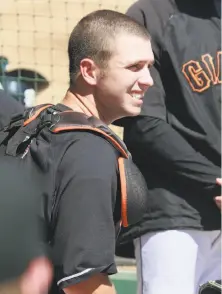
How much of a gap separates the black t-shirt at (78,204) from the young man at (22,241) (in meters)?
0.02

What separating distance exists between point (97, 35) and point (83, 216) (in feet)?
1.58

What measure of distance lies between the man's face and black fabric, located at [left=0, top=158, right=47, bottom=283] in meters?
0.30

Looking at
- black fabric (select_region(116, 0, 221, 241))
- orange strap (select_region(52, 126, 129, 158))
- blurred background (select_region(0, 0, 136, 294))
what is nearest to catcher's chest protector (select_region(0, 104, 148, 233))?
orange strap (select_region(52, 126, 129, 158))

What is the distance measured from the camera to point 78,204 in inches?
56.0

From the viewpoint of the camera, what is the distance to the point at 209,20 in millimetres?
2469

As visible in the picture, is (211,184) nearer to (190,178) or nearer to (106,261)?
(190,178)

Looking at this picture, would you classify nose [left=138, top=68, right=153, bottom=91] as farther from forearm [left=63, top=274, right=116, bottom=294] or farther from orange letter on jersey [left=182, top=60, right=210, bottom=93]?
orange letter on jersey [left=182, top=60, right=210, bottom=93]

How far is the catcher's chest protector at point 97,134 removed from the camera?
1497mm

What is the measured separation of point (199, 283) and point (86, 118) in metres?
1.05

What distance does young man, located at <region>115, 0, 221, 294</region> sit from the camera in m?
2.33

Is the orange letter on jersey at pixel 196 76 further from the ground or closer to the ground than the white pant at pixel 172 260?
further from the ground

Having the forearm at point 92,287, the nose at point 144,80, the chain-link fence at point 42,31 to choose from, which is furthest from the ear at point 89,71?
the chain-link fence at point 42,31

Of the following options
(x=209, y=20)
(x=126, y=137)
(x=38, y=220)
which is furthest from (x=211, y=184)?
(x=38, y=220)

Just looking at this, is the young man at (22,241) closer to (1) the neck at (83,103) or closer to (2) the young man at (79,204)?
(2) the young man at (79,204)
